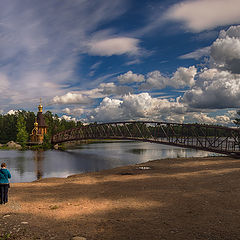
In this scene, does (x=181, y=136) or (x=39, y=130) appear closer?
(x=181, y=136)

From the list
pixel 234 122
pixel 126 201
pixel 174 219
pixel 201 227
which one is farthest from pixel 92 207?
pixel 234 122

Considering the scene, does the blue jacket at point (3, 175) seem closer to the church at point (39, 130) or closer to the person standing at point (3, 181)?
the person standing at point (3, 181)

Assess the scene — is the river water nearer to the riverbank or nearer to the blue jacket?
the blue jacket

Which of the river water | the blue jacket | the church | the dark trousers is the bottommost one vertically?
the river water

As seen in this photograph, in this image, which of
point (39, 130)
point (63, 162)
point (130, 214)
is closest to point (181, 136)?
point (63, 162)

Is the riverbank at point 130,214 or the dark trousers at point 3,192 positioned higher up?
the dark trousers at point 3,192


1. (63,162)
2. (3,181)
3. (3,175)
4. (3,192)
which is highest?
(3,175)

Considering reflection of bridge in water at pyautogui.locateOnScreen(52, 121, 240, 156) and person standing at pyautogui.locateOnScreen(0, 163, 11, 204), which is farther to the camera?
reflection of bridge in water at pyautogui.locateOnScreen(52, 121, 240, 156)

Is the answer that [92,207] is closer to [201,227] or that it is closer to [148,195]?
[148,195]

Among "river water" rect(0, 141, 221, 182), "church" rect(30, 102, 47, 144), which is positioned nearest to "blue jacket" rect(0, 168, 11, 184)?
"river water" rect(0, 141, 221, 182)

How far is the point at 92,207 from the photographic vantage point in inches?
517

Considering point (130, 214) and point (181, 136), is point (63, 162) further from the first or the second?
point (130, 214)

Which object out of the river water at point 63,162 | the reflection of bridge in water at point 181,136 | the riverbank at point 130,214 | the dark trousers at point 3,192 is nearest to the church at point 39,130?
the reflection of bridge in water at point 181,136

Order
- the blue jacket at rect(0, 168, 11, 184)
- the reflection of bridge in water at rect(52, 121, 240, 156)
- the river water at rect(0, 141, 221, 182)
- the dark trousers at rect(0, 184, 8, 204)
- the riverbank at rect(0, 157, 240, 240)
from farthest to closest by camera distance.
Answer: the reflection of bridge in water at rect(52, 121, 240, 156) → the river water at rect(0, 141, 221, 182) → the dark trousers at rect(0, 184, 8, 204) → the blue jacket at rect(0, 168, 11, 184) → the riverbank at rect(0, 157, 240, 240)
